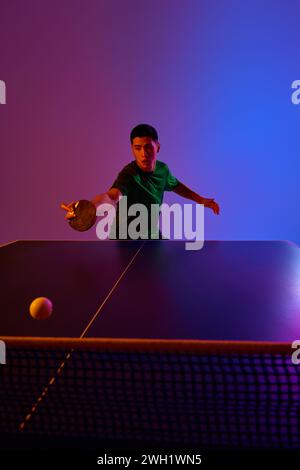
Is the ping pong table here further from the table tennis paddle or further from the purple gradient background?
the purple gradient background

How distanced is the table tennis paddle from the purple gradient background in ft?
7.27

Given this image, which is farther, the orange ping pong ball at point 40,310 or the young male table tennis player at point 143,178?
the young male table tennis player at point 143,178

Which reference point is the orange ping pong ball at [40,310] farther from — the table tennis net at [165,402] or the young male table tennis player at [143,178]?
the young male table tennis player at [143,178]

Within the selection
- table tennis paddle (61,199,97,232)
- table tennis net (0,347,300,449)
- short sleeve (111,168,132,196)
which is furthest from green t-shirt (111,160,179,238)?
table tennis net (0,347,300,449)

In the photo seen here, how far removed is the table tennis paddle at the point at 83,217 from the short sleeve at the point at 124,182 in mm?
672

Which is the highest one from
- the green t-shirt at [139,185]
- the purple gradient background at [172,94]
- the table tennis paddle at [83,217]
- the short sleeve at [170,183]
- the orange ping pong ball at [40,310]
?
the purple gradient background at [172,94]

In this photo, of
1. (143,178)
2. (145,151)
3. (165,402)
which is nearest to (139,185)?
(143,178)

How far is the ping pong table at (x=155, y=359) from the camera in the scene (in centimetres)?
85

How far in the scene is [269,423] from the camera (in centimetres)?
83

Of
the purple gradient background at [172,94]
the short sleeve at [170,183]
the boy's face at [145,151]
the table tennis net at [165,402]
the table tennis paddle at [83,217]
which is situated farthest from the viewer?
the purple gradient background at [172,94]

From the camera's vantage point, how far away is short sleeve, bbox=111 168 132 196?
2.91m

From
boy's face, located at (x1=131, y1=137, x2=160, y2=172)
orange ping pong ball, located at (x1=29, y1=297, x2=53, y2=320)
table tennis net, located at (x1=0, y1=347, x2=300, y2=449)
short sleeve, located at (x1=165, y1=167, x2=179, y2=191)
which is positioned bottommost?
table tennis net, located at (x1=0, y1=347, x2=300, y2=449)

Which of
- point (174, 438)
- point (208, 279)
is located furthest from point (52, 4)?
point (174, 438)

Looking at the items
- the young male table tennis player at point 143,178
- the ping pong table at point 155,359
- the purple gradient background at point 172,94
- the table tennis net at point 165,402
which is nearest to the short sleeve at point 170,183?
the young male table tennis player at point 143,178
